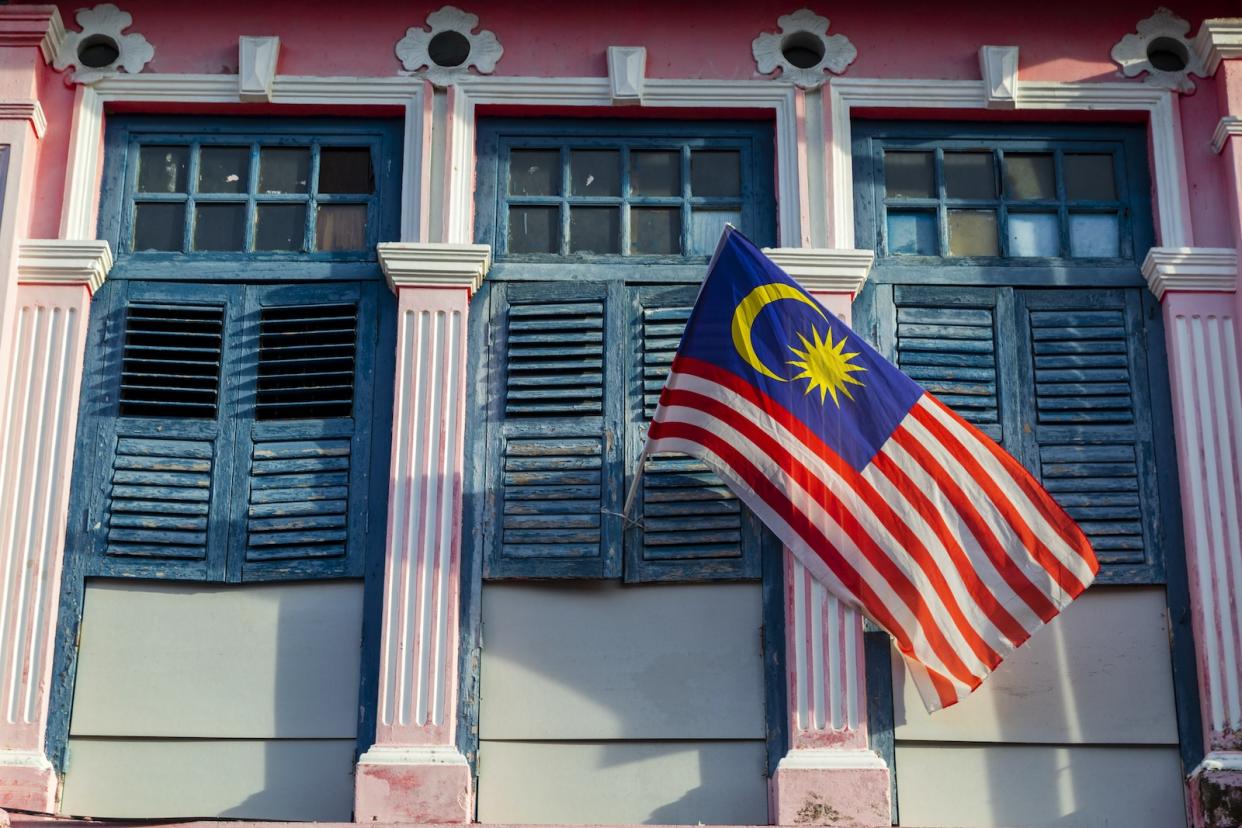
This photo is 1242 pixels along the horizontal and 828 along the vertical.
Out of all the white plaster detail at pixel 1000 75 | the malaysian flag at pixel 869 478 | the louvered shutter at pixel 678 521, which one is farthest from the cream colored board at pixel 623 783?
the white plaster detail at pixel 1000 75

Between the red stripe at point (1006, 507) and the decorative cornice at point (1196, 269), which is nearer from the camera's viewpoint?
the red stripe at point (1006, 507)

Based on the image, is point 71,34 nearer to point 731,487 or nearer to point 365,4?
point 365,4

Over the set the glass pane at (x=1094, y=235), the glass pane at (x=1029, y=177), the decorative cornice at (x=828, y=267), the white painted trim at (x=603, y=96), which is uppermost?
the white painted trim at (x=603, y=96)

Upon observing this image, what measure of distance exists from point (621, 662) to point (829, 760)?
1.04 metres

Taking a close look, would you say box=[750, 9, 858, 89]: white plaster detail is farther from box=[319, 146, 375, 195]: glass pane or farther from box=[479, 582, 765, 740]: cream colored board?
box=[479, 582, 765, 740]: cream colored board

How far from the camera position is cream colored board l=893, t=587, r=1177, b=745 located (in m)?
9.84

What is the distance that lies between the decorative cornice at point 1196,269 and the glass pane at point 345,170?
3.85m

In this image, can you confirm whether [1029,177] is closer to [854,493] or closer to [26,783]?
[854,493]

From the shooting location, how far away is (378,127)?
36.0ft

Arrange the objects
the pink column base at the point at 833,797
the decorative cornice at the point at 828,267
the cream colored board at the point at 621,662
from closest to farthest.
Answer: the pink column base at the point at 833,797, the cream colored board at the point at 621,662, the decorative cornice at the point at 828,267

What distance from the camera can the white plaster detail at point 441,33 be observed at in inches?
431

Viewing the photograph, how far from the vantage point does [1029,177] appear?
1096 centimetres

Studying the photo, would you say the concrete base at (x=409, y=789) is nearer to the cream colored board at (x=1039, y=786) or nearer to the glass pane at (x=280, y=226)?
the cream colored board at (x=1039, y=786)

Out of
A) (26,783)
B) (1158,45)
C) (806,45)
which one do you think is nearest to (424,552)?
(26,783)
